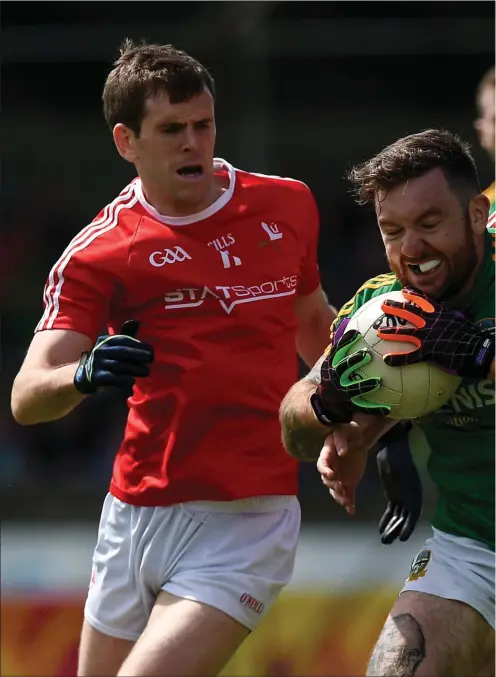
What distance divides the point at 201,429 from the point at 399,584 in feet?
8.36

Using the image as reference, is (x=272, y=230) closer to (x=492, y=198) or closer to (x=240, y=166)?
(x=492, y=198)

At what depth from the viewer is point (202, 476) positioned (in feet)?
12.9

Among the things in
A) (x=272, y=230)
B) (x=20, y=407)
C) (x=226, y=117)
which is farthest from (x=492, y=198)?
(x=226, y=117)

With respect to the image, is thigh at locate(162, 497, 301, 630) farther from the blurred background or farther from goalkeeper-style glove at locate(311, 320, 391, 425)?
the blurred background

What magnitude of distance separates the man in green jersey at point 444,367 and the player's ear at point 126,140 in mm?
887

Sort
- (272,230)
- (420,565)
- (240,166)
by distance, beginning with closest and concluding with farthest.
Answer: (420,565) < (272,230) < (240,166)

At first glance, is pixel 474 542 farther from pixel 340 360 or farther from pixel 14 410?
pixel 14 410

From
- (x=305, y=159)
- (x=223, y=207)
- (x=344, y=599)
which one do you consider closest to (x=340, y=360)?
(x=223, y=207)

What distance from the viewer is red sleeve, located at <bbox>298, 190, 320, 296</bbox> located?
4219 mm

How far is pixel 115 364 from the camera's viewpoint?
355 cm

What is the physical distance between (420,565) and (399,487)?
36cm

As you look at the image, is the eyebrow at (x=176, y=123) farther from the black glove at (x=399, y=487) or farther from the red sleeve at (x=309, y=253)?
the black glove at (x=399, y=487)

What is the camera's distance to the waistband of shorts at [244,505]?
12.9 ft

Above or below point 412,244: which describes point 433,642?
below
